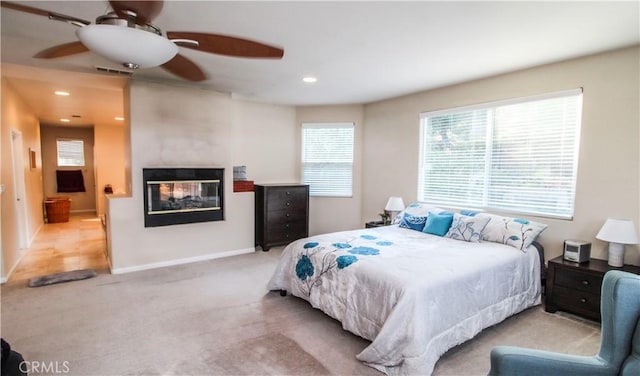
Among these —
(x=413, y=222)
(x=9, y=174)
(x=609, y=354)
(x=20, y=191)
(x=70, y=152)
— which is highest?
(x=70, y=152)

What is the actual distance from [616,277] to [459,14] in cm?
185

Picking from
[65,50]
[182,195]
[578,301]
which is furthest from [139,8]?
[578,301]

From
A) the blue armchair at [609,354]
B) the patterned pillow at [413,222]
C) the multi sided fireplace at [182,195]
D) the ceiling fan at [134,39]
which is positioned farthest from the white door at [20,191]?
the blue armchair at [609,354]

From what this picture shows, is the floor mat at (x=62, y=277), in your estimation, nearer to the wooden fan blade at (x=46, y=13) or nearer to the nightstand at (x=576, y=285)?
the wooden fan blade at (x=46, y=13)

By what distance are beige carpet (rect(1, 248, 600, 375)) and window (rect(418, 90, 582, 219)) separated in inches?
50.5

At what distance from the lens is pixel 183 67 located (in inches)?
116

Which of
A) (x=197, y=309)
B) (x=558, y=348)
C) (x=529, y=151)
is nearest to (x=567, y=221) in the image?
(x=529, y=151)

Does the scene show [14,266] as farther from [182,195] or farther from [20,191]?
[182,195]

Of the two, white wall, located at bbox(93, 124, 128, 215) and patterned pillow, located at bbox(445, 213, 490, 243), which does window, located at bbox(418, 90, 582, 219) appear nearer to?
patterned pillow, located at bbox(445, 213, 490, 243)

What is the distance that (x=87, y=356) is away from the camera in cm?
236

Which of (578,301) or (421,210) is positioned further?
(421,210)

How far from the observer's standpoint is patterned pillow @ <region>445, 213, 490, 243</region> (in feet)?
11.4

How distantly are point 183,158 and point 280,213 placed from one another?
67.2 inches

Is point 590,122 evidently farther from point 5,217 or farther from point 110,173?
point 110,173
